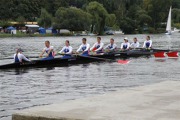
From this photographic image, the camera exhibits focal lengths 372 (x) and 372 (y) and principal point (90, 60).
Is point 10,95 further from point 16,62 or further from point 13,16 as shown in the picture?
point 13,16

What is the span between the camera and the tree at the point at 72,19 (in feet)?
334

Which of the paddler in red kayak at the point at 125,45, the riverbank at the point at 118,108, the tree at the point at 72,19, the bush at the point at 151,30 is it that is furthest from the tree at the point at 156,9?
the riverbank at the point at 118,108

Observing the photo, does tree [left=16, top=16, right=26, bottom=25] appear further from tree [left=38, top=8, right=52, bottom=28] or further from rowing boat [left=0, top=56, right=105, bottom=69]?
rowing boat [left=0, top=56, right=105, bottom=69]

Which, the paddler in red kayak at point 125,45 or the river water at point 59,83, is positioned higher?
the paddler in red kayak at point 125,45

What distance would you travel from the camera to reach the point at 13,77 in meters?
20.2

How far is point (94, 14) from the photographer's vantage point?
10319cm

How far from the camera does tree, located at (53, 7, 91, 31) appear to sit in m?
102

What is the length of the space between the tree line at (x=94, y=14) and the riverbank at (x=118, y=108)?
92309 millimetres

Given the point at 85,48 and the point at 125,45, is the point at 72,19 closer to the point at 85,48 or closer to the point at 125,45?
the point at 125,45

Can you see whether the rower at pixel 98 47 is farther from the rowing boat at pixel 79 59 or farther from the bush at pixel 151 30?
the bush at pixel 151 30

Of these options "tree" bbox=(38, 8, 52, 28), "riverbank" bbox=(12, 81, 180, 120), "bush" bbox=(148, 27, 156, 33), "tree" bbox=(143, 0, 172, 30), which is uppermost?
"tree" bbox=(143, 0, 172, 30)

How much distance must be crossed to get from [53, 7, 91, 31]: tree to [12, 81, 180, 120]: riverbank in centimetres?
9220

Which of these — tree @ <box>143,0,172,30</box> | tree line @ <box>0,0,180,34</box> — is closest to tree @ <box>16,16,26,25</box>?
tree line @ <box>0,0,180,34</box>

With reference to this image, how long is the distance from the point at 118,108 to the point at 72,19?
9781cm
